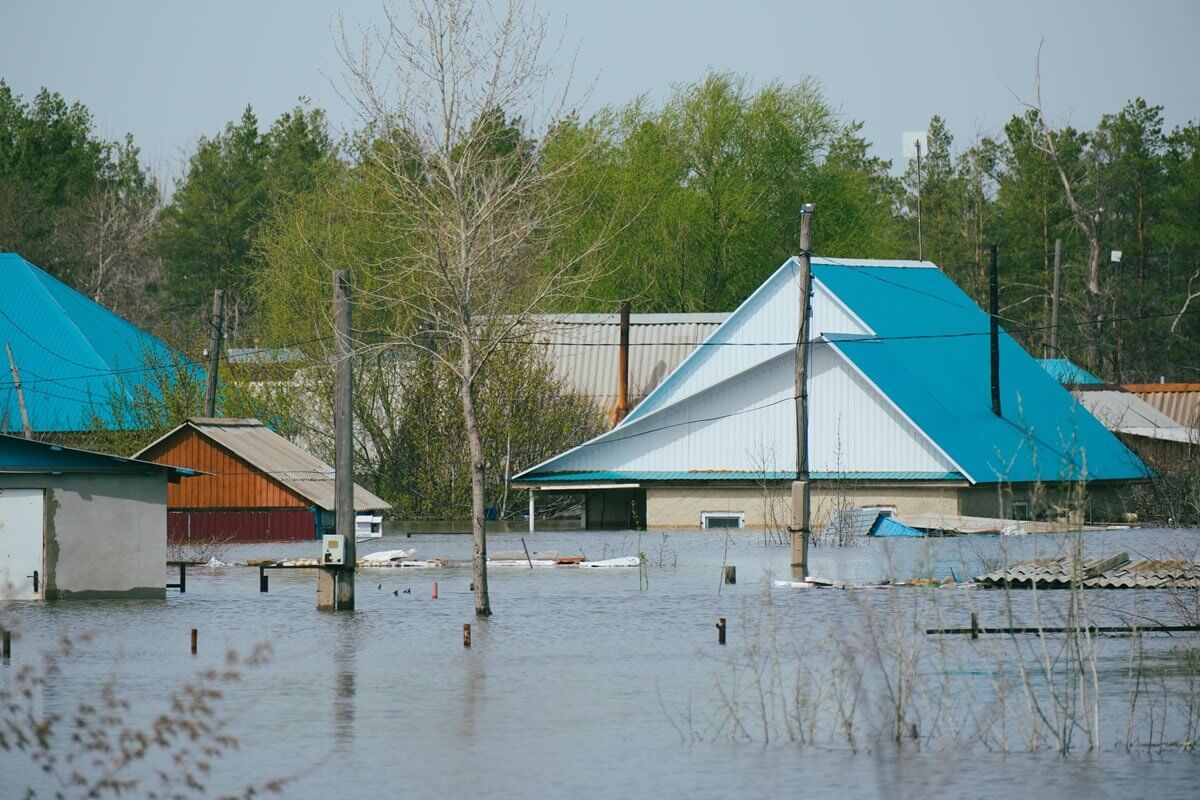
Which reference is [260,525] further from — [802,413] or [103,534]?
[802,413]

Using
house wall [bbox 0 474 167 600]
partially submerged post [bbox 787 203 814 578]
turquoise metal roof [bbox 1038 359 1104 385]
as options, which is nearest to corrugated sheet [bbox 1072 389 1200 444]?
turquoise metal roof [bbox 1038 359 1104 385]

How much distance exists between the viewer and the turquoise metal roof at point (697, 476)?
5112 centimetres

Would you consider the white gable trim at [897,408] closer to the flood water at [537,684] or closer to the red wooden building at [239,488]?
the flood water at [537,684]

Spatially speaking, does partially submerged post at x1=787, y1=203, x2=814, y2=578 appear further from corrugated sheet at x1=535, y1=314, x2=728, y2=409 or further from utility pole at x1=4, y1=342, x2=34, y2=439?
corrugated sheet at x1=535, y1=314, x2=728, y2=409

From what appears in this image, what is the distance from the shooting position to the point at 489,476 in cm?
6331

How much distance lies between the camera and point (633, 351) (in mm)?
70688

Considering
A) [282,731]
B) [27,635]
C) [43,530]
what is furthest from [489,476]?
[282,731]

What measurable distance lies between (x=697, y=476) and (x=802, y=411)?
19107 mm

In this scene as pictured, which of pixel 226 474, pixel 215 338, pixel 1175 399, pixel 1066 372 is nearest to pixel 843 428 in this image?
pixel 226 474

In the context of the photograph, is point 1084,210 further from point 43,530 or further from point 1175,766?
point 1175,766

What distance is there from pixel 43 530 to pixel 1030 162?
206 ft

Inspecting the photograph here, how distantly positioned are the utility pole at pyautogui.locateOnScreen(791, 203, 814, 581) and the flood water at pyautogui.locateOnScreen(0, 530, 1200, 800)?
1.49m

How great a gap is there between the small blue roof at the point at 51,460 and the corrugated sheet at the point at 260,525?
798 inches

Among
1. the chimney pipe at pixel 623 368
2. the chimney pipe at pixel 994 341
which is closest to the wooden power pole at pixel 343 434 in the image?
the chimney pipe at pixel 994 341
